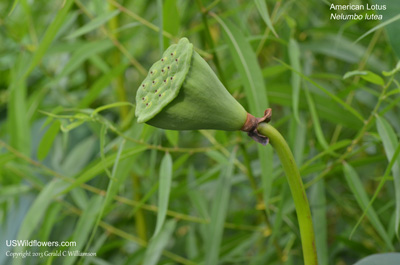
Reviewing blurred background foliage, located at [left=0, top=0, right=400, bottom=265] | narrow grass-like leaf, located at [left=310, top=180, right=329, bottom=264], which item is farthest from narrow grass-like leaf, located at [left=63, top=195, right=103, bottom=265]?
narrow grass-like leaf, located at [left=310, top=180, right=329, bottom=264]

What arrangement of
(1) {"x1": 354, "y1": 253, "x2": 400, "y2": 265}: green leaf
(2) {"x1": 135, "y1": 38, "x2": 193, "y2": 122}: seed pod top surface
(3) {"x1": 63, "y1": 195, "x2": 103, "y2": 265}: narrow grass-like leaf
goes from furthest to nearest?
(3) {"x1": 63, "y1": 195, "x2": 103, "y2": 265}: narrow grass-like leaf → (1) {"x1": 354, "y1": 253, "x2": 400, "y2": 265}: green leaf → (2) {"x1": 135, "y1": 38, "x2": 193, "y2": 122}: seed pod top surface

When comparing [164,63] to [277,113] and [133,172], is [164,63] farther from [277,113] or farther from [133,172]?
[277,113]

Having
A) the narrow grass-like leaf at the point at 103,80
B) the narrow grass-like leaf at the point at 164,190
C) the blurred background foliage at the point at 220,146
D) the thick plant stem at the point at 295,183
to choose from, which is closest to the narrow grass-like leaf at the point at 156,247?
the blurred background foliage at the point at 220,146

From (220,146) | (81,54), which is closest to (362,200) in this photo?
(220,146)

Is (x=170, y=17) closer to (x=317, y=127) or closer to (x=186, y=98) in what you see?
(x=317, y=127)

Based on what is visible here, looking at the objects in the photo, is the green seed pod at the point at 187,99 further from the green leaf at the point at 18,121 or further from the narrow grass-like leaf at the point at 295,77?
the green leaf at the point at 18,121

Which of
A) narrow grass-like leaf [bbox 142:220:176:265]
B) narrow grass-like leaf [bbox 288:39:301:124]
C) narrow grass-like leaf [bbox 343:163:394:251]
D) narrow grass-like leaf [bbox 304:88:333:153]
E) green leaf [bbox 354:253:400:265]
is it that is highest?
narrow grass-like leaf [bbox 288:39:301:124]

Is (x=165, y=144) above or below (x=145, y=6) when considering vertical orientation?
below

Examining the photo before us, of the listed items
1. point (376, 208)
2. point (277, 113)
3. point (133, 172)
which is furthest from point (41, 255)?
point (277, 113)

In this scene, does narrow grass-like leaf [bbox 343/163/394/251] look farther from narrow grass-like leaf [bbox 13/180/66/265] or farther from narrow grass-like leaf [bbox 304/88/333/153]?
narrow grass-like leaf [bbox 13/180/66/265]
